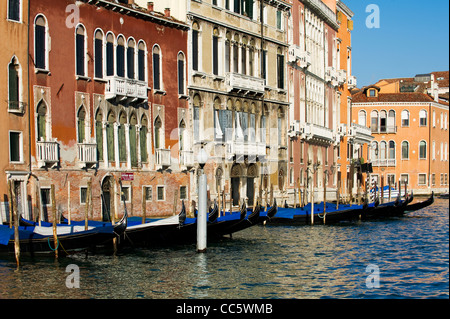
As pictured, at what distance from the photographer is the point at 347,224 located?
22203 mm

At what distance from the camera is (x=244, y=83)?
23.1m

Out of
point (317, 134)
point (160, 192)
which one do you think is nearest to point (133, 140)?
point (160, 192)

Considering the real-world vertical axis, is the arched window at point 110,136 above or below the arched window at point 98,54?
below

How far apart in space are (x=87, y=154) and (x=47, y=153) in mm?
1278

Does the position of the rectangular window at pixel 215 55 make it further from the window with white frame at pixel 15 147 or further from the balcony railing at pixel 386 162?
the balcony railing at pixel 386 162

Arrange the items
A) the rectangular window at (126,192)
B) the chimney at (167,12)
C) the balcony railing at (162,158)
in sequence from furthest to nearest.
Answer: the chimney at (167,12)
the balcony railing at (162,158)
the rectangular window at (126,192)

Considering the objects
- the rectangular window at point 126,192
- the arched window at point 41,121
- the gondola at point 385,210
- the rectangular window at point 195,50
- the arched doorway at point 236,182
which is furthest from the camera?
the gondola at point 385,210

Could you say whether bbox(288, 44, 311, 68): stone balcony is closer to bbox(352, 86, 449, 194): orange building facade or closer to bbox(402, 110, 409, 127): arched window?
bbox(352, 86, 449, 194): orange building facade

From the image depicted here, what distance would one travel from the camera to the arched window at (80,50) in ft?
A: 55.2

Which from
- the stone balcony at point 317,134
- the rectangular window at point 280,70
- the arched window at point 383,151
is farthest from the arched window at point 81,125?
the arched window at point 383,151

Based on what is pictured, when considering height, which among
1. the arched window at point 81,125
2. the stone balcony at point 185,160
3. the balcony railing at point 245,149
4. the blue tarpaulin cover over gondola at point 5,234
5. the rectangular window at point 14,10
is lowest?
the blue tarpaulin cover over gondola at point 5,234

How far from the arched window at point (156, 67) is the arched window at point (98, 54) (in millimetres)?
2190

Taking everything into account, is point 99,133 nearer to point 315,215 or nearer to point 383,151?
point 315,215
